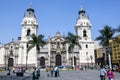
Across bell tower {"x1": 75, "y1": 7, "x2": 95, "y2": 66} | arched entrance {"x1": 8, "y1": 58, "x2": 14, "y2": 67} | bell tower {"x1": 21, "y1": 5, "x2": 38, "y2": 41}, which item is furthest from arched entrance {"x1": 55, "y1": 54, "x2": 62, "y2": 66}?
arched entrance {"x1": 8, "y1": 58, "x2": 14, "y2": 67}

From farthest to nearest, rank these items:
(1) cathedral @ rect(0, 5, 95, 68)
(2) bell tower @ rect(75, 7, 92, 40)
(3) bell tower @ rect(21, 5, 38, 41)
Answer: (2) bell tower @ rect(75, 7, 92, 40), (3) bell tower @ rect(21, 5, 38, 41), (1) cathedral @ rect(0, 5, 95, 68)

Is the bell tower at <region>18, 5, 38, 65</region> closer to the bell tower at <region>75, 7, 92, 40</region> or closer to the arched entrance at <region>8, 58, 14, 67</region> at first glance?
the arched entrance at <region>8, 58, 14, 67</region>

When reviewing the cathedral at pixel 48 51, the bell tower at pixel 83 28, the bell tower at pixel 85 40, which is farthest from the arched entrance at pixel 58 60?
the bell tower at pixel 83 28

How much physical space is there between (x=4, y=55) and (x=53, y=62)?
59.9ft

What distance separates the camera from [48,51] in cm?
8019

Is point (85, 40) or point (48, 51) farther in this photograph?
point (85, 40)

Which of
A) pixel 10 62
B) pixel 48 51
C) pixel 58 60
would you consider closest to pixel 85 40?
pixel 58 60

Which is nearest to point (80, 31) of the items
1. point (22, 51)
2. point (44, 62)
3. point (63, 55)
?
point (63, 55)

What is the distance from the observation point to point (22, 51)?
254 feet

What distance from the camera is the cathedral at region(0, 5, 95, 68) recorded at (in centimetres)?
7744

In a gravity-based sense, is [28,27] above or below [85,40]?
above

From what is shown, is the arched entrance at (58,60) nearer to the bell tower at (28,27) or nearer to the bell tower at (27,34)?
the bell tower at (27,34)

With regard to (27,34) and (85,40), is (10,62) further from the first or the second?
(85,40)

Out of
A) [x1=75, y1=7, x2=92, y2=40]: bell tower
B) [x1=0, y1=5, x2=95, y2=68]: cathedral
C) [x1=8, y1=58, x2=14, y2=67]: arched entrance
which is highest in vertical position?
[x1=75, y1=7, x2=92, y2=40]: bell tower
